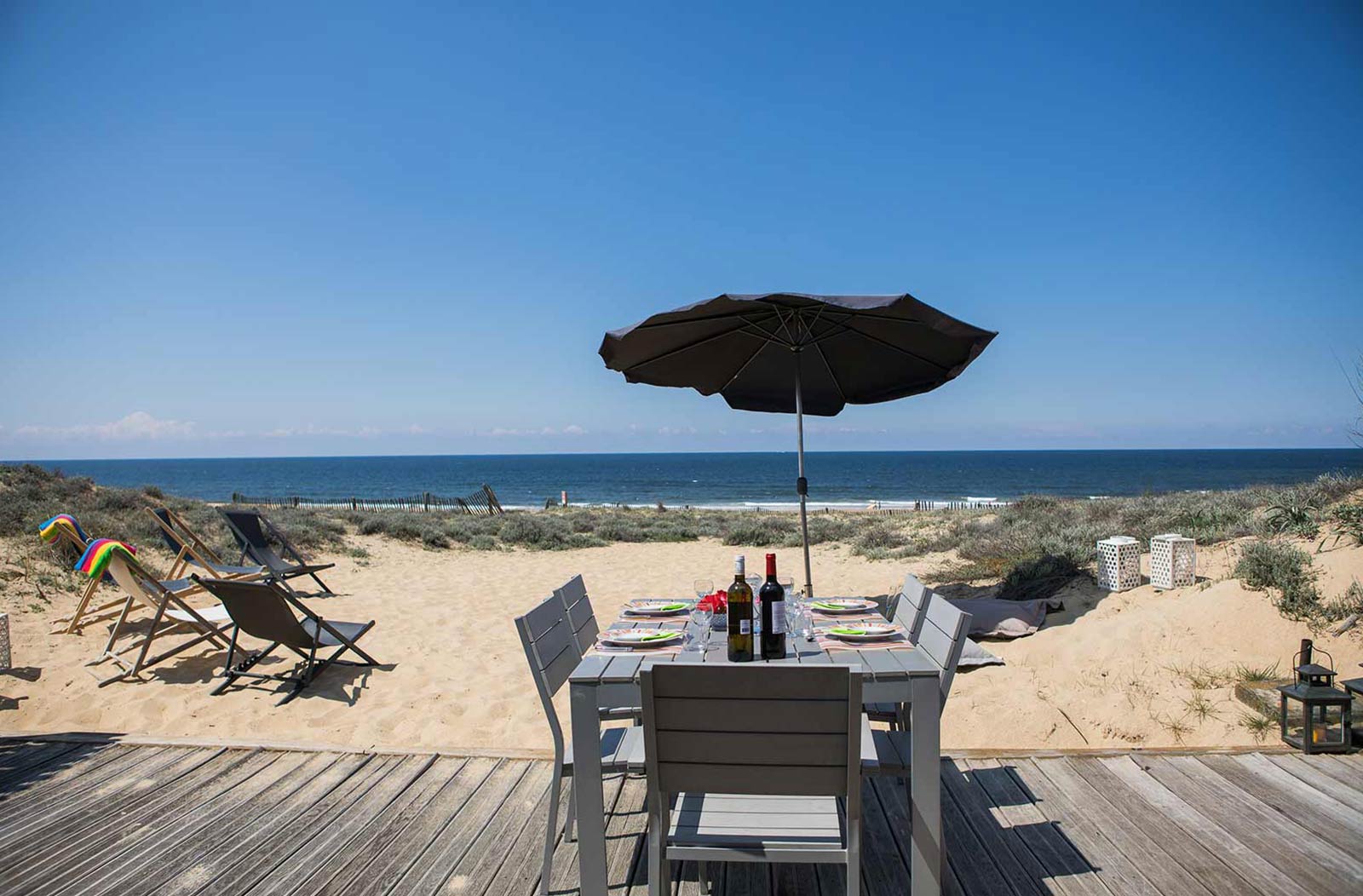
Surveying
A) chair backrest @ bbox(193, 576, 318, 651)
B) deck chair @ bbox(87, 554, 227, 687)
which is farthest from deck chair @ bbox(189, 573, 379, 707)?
deck chair @ bbox(87, 554, 227, 687)

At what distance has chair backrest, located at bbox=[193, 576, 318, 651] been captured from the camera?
3900 millimetres

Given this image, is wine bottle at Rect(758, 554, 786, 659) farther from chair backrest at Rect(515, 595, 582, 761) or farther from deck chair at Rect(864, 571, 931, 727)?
deck chair at Rect(864, 571, 931, 727)

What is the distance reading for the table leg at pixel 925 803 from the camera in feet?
5.77

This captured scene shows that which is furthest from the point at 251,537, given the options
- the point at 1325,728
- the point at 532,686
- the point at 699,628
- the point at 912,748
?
the point at 1325,728

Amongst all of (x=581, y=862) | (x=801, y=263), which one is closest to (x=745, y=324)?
(x=581, y=862)

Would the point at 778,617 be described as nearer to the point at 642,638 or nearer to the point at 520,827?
the point at 642,638

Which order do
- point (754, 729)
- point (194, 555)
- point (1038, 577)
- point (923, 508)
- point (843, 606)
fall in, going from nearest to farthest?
1. point (754, 729)
2. point (843, 606)
3. point (1038, 577)
4. point (194, 555)
5. point (923, 508)

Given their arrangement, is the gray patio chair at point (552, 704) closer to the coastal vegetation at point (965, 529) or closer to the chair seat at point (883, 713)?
the chair seat at point (883, 713)

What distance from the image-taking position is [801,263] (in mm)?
20594

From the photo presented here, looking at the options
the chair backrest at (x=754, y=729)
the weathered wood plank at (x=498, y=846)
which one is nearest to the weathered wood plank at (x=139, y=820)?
the weathered wood plank at (x=498, y=846)

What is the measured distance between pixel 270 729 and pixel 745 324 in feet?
12.4

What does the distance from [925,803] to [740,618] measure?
0.68m

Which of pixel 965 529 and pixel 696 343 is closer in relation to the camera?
pixel 696 343

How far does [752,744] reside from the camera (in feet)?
4.90
